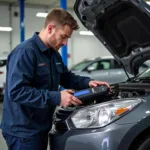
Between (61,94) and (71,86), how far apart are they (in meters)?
0.73

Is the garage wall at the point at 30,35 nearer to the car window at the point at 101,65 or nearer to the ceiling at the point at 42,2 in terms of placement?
the ceiling at the point at 42,2

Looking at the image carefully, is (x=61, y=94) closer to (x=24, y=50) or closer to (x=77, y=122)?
(x=77, y=122)

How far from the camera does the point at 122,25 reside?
298 cm

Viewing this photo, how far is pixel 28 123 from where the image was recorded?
2146 mm

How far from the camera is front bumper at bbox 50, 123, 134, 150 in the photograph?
77.2 inches

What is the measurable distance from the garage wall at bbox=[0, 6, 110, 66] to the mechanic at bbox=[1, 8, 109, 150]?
1325 cm

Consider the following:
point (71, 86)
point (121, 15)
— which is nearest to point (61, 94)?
point (71, 86)

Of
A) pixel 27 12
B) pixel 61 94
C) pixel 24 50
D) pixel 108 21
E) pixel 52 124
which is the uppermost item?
pixel 27 12

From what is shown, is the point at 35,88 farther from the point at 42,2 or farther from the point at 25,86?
the point at 42,2

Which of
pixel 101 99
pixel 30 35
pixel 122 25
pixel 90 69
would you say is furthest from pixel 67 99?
pixel 30 35

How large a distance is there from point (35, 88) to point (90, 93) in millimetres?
452

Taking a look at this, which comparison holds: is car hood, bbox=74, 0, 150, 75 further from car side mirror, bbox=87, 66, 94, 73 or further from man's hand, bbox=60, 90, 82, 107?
car side mirror, bbox=87, 66, 94, 73

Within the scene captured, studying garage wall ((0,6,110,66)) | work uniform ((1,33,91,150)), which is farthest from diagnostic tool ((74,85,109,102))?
garage wall ((0,6,110,66))

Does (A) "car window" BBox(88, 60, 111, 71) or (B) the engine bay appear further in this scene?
(A) "car window" BBox(88, 60, 111, 71)
